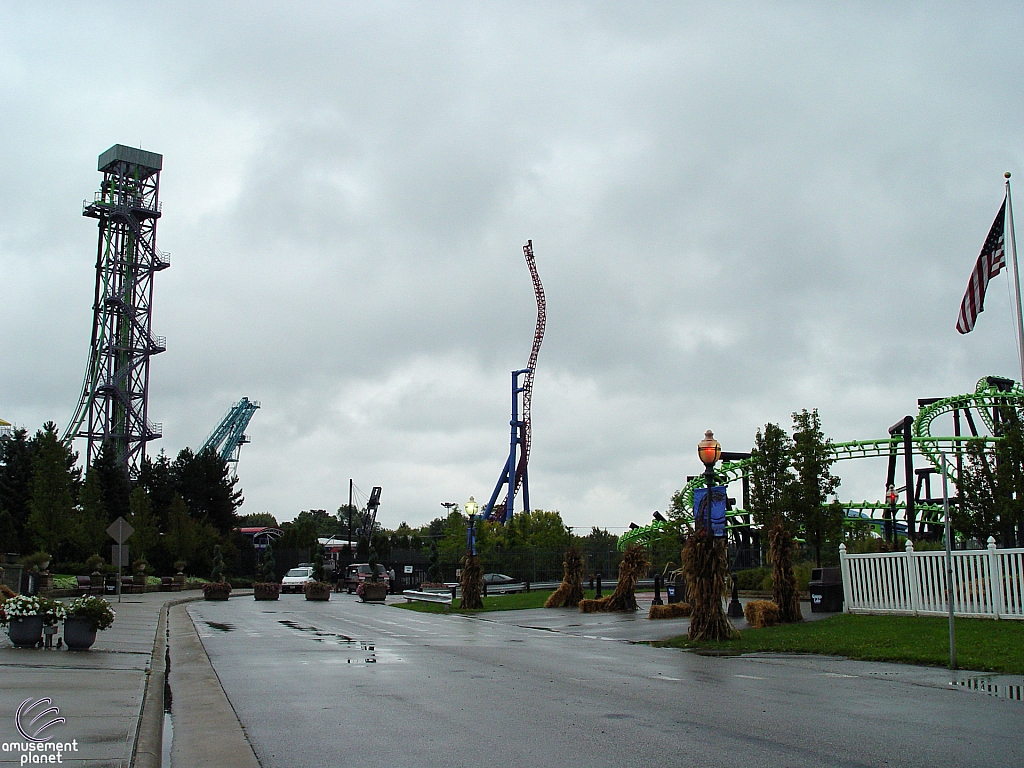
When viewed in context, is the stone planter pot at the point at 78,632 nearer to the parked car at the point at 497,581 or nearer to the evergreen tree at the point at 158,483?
the parked car at the point at 497,581

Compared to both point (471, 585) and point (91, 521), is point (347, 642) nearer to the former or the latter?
point (471, 585)

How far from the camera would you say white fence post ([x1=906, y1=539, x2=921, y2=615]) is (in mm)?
19875

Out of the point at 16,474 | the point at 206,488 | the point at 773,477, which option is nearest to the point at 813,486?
the point at 773,477

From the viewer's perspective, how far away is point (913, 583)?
20031mm

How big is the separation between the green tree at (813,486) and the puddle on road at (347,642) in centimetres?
2092

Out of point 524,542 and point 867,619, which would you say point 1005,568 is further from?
point 524,542

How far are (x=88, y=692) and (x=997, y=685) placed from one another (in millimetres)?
10259

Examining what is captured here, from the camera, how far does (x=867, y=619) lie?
1984 centimetres

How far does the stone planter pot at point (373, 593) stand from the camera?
4228 centimetres

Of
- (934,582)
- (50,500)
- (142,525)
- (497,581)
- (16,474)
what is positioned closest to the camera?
(934,582)

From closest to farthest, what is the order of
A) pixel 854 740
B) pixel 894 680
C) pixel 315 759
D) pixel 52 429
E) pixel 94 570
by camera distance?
pixel 315 759 → pixel 854 740 → pixel 894 680 → pixel 94 570 → pixel 52 429

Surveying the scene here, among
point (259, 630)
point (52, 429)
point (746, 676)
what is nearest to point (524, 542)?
point (52, 429)

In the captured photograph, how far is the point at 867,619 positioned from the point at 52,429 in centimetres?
4731

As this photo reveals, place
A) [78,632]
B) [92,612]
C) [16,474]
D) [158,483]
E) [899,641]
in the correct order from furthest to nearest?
[158,483] → [16,474] → [899,641] → [92,612] → [78,632]
